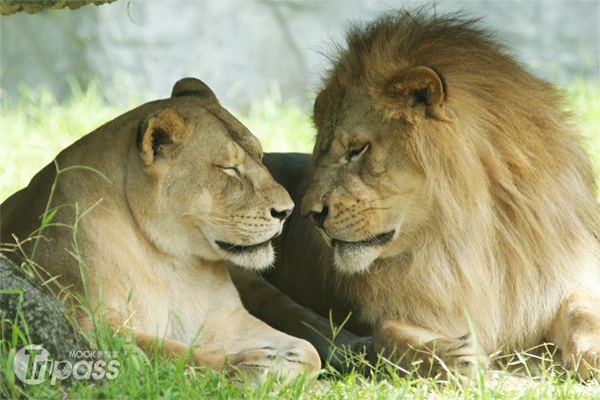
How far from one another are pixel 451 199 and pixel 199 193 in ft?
3.02

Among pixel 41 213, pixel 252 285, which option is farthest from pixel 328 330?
pixel 41 213

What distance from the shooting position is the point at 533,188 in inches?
171

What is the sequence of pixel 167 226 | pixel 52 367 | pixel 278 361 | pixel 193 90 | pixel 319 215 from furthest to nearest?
pixel 193 90, pixel 319 215, pixel 167 226, pixel 278 361, pixel 52 367

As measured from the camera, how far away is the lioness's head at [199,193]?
4.07 metres

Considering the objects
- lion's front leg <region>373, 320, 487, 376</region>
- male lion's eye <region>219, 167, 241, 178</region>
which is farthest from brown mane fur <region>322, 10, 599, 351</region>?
male lion's eye <region>219, 167, 241, 178</region>

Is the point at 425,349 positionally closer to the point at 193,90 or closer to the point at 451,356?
the point at 451,356

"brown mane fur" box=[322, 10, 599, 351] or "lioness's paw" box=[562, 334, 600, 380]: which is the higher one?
"brown mane fur" box=[322, 10, 599, 351]

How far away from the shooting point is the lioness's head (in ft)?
13.4

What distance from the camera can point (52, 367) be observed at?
3469 mm

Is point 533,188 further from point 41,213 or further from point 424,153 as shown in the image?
point 41,213

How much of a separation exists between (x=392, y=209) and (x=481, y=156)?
40cm

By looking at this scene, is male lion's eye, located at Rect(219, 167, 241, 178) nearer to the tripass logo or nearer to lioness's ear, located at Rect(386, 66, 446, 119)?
lioness's ear, located at Rect(386, 66, 446, 119)

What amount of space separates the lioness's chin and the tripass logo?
0.72 m

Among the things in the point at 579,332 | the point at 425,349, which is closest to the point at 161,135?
the point at 425,349
